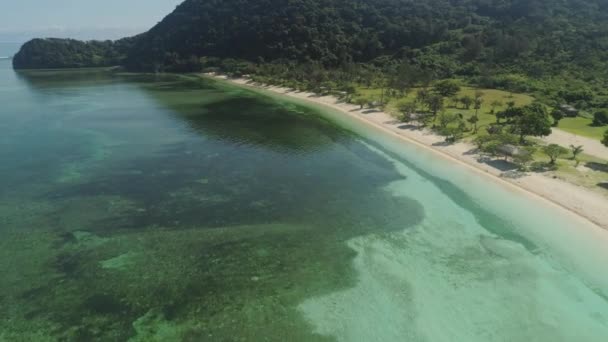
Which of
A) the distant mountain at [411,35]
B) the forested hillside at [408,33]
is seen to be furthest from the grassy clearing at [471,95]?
the forested hillside at [408,33]

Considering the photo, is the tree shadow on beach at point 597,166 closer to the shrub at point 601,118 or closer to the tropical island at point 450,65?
the tropical island at point 450,65

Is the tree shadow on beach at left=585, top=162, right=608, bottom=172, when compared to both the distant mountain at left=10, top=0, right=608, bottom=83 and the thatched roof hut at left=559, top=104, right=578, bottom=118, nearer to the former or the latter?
the thatched roof hut at left=559, top=104, right=578, bottom=118

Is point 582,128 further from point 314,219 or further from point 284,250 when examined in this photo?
point 284,250

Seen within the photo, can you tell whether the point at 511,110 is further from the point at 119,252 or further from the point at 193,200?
the point at 119,252

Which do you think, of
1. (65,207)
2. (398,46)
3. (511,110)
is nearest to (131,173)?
(65,207)

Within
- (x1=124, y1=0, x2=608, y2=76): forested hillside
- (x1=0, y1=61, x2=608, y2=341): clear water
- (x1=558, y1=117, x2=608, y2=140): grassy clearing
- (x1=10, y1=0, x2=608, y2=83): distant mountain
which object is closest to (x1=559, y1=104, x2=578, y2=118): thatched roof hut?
(x1=558, y1=117, x2=608, y2=140): grassy clearing

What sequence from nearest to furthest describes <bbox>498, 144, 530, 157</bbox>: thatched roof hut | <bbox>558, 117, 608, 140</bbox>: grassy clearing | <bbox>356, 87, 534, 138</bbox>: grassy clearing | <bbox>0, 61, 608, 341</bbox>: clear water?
<bbox>0, 61, 608, 341</bbox>: clear water, <bbox>498, 144, 530, 157</bbox>: thatched roof hut, <bbox>558, 117, 608, 140</bbox>: grassy clearing, <bbox>356, 87, 534, 138</bbox>: grassy clearing
